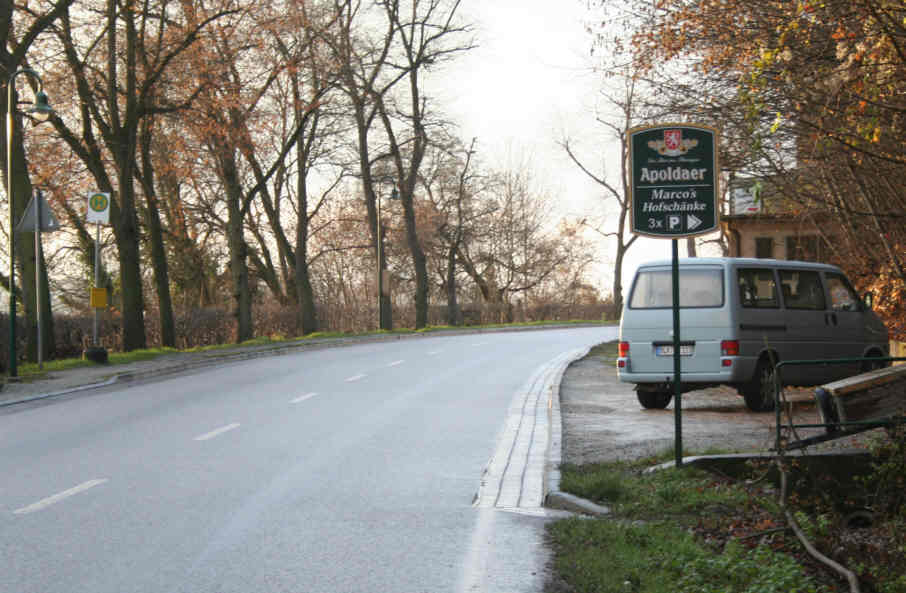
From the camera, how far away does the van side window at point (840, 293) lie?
52.5ft

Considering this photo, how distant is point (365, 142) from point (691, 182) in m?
38.9

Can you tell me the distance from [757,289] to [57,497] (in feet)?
32.9

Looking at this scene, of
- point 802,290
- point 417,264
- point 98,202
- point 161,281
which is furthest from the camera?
point 417,264

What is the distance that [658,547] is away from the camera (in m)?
6.29

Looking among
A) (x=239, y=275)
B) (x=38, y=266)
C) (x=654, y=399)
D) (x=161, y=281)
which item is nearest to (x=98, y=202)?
(x=38, y=266)

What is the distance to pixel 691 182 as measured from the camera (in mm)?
9422

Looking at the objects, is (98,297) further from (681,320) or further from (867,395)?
(867,395)

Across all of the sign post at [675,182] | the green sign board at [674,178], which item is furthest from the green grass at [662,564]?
the green sign board at [674,178]

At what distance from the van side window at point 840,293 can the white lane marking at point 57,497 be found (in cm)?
1118

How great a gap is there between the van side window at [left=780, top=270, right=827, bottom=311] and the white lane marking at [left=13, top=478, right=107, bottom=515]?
10.1 meters

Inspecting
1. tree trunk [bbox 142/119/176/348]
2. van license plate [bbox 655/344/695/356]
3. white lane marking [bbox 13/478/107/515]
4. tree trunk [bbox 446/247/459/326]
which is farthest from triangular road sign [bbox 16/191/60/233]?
tree trunk [bbox 446/247/459/326]

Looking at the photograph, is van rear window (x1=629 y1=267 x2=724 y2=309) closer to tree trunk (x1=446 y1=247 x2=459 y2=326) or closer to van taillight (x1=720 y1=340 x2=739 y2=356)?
van taillight (x1=720 y1=340 x2=739 y2=356)

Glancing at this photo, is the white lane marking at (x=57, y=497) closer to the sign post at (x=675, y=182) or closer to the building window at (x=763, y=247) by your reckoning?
the sign post at (x=675, y=182)

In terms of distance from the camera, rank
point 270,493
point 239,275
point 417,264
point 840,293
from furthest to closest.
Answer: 1. point 417,264
2. point 239,275
3. point 840,293
4. point 270,493
